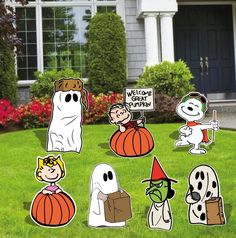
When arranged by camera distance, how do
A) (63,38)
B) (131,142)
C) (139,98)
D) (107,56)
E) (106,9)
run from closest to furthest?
(131,142) < (139,98) < (107,56) < (63,38) < (106,9)

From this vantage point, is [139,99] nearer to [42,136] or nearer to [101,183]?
[101,183]

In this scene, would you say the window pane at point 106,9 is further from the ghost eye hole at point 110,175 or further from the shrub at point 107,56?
the ghost eye hole at point 110,175

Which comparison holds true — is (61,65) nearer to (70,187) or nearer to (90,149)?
(90,149)

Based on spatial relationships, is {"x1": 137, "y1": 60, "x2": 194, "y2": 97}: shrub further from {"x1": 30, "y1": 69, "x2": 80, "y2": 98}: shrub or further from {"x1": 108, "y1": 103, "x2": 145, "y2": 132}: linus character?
{"x1": 108, "y1": 103, "x2": 145, "y2": 132}: linus character

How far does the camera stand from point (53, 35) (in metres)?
12.9

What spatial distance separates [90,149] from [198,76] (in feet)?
26.0

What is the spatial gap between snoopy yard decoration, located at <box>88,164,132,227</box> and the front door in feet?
33.1

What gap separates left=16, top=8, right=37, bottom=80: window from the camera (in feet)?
42.1

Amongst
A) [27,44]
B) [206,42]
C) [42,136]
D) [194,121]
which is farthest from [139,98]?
[206,42]

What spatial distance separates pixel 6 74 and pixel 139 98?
6.67 meters

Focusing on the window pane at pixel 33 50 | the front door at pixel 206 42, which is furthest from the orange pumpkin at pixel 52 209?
the front door at pixel 206 42

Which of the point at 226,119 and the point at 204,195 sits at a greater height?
the point at 226,119

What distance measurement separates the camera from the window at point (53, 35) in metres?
12.8

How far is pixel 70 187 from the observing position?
4938 millimetres
